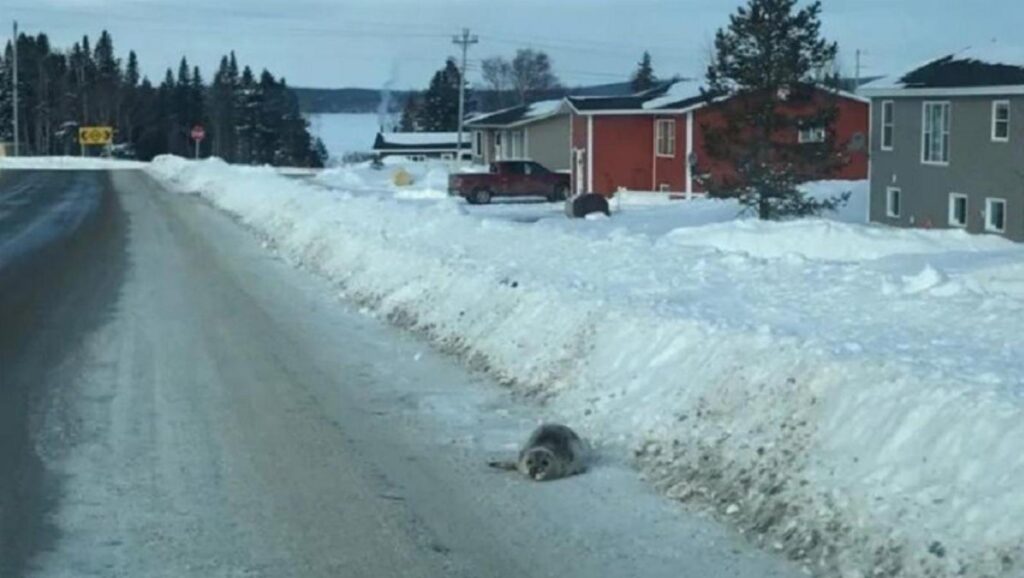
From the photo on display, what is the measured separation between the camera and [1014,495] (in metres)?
6.89

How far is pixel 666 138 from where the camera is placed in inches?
2388

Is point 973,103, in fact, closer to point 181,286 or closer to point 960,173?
point 960,173

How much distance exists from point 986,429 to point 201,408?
615 cm

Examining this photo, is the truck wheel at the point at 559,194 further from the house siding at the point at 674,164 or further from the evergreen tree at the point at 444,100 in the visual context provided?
the evergreen tree at the point at 444,100

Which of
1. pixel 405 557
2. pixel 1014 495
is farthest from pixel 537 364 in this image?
pixel 1014 495

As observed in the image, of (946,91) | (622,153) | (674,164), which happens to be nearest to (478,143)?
(622,153)

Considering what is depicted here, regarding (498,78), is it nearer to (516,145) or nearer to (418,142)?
(418,142)

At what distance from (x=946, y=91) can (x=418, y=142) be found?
9030 cm

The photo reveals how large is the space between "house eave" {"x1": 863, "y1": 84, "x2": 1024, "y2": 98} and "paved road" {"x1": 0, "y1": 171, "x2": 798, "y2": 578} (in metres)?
23.8

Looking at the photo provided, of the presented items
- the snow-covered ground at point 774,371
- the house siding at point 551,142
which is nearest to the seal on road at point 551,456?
the snow-covered ground at point 774,371

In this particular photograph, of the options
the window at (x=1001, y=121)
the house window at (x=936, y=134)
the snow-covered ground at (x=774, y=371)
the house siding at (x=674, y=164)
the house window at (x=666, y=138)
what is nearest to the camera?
the snow-covered ground at (x=774, y=371)

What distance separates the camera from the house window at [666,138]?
59969mm

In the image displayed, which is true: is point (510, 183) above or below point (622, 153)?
below

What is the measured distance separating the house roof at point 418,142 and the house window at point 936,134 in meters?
82.6
